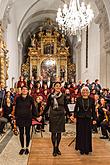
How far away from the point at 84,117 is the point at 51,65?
74.5 feet

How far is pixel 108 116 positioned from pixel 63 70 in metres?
20.7

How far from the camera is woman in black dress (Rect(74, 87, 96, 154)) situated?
6484mm

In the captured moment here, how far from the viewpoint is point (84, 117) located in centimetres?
650

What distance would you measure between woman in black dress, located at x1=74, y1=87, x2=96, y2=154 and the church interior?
0.82ft

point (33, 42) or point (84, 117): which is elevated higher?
point (33, 42)

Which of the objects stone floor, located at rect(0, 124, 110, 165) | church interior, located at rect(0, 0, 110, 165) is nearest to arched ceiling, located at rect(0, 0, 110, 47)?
church interior, located at rect(0, 0, 110, 165)

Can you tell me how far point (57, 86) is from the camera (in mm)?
6332

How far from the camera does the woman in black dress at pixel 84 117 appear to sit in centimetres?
648

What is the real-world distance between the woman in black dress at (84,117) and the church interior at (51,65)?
0.25 metres

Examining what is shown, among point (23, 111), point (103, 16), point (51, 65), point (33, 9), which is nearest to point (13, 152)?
point (23, 111)

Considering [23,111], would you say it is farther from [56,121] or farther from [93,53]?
[93,53]

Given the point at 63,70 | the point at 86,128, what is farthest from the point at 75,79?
the point at 86,128

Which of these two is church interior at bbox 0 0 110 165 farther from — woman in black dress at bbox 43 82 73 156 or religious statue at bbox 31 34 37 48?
woman in black dress at bbox 43 82 73 156

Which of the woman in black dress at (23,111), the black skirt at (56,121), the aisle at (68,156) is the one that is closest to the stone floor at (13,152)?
the aisle at (68,156)
